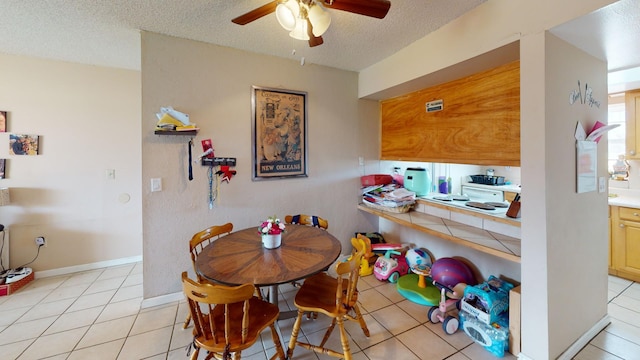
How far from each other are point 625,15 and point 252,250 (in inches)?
101

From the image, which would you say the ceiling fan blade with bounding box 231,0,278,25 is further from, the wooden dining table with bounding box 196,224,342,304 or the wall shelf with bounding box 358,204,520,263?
the wall shelf with bounding box 358,204,520,263

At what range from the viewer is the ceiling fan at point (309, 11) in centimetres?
137

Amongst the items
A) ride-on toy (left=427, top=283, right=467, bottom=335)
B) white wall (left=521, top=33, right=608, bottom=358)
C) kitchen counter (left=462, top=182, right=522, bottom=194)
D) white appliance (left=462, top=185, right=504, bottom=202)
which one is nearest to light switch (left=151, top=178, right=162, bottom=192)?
ride-on toy (left=427, top=283, right=467, bottom=335)

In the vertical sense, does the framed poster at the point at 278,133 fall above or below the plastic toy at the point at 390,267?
above

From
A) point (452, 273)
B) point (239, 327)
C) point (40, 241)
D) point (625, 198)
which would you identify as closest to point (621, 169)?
point (625, 198)

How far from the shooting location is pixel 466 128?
2232 mm

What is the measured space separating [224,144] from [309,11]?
1.50 m

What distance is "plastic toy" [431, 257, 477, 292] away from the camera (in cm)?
230

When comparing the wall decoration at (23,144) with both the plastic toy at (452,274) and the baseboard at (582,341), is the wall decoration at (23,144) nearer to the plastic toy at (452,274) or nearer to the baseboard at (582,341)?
the plastic toy at (452,274)

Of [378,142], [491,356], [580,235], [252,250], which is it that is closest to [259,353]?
[252,250]

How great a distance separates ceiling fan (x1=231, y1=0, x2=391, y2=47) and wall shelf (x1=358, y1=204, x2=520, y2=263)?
1714 millimetres

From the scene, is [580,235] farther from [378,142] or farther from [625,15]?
[378,142]

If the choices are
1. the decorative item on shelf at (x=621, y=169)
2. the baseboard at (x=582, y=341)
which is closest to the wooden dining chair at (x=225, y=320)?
the baseboard at (x=582, y=341)

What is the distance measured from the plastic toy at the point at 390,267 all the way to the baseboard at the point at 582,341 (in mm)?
1176
